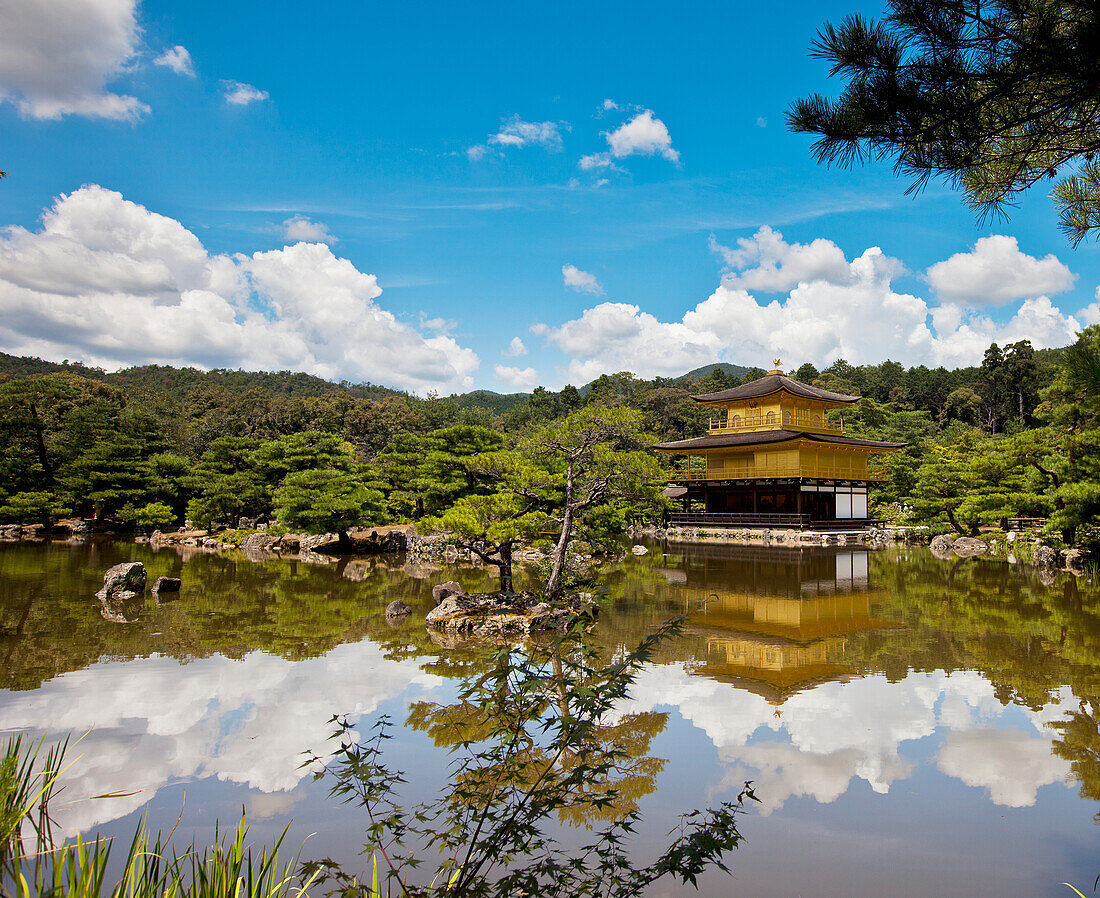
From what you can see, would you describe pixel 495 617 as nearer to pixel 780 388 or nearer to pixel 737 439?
pixel 737 439

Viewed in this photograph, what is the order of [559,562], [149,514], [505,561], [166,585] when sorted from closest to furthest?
[559,562] → [505,561] → [166,585] → [149,514]

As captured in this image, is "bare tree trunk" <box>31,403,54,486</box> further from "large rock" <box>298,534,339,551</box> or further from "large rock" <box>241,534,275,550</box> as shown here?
"large rock" <box>298,534,339,551</box>

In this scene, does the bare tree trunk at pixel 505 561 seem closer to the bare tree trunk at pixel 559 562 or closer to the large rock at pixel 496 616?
the large rock at pixel 496 616

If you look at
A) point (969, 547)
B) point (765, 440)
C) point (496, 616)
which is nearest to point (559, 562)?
point (496, 616)

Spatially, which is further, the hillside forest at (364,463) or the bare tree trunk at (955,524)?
the bare tree trunk at (955,524)

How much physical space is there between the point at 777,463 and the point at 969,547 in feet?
24.2

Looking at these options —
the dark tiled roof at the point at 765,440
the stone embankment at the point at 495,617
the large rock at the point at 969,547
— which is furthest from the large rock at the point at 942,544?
the stone embankment at the point at 495,617

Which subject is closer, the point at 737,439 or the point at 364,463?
the point at 737,439

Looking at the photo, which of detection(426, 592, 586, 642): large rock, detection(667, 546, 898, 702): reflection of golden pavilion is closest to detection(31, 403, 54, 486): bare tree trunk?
detection(426, 592, 586, 642): large rock

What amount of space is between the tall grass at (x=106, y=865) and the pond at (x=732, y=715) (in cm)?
40

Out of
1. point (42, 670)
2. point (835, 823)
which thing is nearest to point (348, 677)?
point (42, 670)

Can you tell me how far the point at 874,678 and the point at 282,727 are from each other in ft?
20.5

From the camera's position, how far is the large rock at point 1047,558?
655 inches

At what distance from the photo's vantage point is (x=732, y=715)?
600 centimetres
